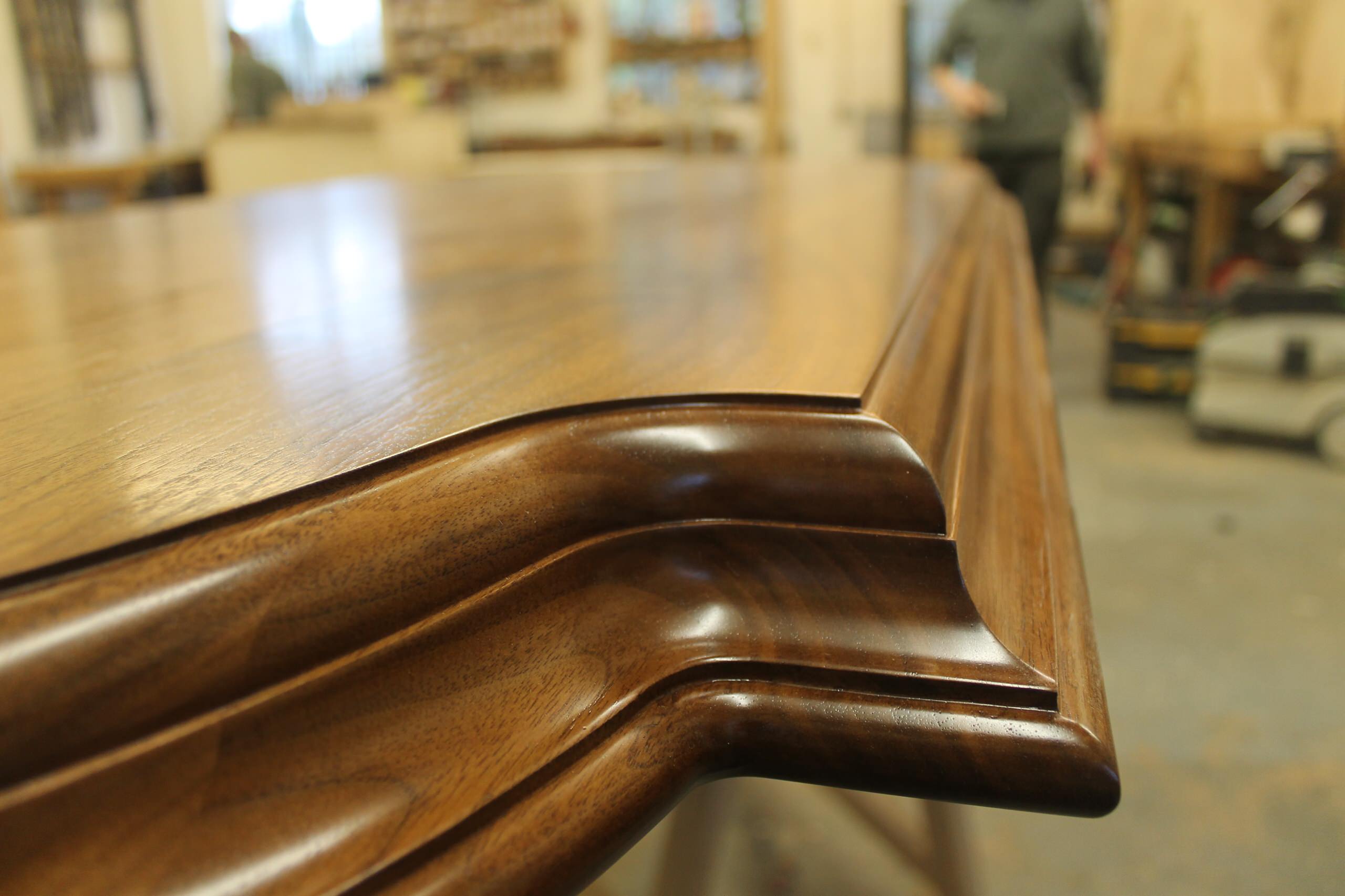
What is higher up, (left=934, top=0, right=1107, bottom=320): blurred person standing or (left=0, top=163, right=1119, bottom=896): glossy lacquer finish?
(left=934, top=0, right=1107, bottom=320): blurred person standing

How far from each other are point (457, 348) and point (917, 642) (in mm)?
182

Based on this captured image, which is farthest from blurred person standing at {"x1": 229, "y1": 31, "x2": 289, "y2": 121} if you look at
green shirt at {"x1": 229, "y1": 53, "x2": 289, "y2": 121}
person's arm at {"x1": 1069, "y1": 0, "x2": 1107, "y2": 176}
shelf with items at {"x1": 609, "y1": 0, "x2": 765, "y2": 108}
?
person's arm at {"x1": 1069, "y1": 0, "x2": 1107, "y2": 176}

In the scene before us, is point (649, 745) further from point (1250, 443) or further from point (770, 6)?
point (770, 6)

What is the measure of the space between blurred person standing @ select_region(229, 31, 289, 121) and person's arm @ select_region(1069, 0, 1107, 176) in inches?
195

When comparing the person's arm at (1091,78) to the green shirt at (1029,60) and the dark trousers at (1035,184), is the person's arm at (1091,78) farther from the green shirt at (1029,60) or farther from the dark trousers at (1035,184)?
the dark trousers at (1035,184)

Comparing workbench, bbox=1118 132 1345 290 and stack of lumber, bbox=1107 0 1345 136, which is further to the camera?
stack of lumber, bbox=1107 0 1345 136

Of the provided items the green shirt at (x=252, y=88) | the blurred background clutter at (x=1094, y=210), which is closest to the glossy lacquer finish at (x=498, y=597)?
Answer: the blurred background clutter at (x=1094, y=210)

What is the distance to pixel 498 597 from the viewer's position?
210mm

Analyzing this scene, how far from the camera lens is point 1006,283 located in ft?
2.29

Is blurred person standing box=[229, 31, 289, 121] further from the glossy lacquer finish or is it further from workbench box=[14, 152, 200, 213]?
the glossy lacquer finish

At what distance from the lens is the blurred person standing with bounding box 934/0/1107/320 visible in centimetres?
275

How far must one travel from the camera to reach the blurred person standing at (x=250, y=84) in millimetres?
5904

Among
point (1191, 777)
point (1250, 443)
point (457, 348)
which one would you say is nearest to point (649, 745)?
point (457, 348)

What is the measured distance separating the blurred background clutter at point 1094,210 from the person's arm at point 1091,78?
0.12 ft
